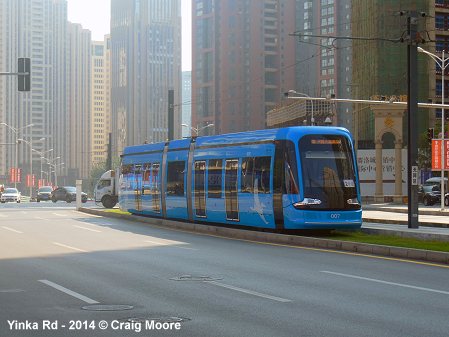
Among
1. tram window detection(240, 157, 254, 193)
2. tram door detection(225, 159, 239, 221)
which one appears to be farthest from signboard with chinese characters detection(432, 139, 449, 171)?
tram window detection(240, 157, 254, 193)

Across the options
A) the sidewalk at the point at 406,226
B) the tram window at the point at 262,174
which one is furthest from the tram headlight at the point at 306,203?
the sidewalk at the point at 406,226

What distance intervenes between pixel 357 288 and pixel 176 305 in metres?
3.31

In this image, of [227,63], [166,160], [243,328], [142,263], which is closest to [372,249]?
[142,263]

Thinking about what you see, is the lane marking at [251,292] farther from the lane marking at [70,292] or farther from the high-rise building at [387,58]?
the high-rise building at [387,58]

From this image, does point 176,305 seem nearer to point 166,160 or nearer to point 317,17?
point 166,160

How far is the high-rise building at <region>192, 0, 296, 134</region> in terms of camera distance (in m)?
186

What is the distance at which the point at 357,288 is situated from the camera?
12789 millimetres

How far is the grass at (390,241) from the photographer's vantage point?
20234mm

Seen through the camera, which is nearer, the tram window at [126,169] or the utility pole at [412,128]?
the utility pole at [412,128]

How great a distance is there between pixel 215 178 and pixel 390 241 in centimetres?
834

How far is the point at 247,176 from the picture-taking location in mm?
26391

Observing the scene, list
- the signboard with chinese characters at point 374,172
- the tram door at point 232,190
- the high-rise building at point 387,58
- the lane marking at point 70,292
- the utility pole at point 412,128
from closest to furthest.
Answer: the lane marking at point 70,292, the utility pole at point 412,128, the tram door at point 232,190, the signboard with chinese characters at point 374,172, the high-rise building at point 387,58

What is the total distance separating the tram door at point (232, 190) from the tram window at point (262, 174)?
133cm

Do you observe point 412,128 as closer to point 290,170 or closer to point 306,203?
point 290,170
